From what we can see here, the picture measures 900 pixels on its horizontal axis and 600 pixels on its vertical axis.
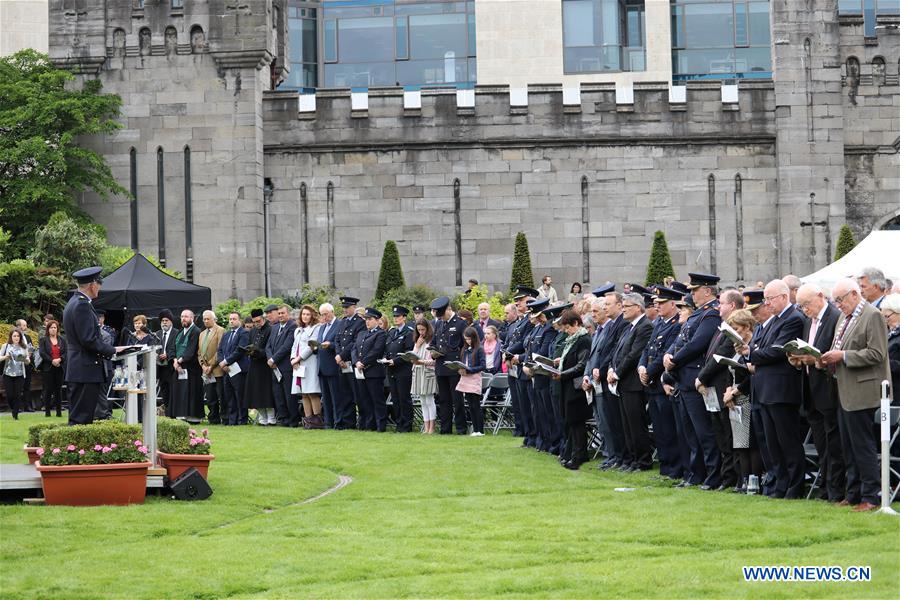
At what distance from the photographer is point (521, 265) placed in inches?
1262

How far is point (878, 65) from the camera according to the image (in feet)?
110

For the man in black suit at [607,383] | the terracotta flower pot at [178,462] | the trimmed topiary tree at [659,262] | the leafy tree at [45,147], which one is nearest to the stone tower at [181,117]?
the leafy tree at [45,147]

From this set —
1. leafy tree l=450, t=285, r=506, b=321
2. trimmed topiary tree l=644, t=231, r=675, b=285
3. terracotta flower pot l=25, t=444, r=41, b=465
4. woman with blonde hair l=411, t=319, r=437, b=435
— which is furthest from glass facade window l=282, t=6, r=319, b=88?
terracotta flower pot l=25, t=444, r=41, b=465

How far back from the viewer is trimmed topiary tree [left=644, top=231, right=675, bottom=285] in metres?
31.8

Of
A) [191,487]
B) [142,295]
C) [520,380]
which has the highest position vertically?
[142,295]

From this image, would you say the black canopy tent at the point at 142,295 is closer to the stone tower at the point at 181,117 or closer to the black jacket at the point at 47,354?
the black jacket at the point at 47,354

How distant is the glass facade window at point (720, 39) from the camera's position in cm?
5006

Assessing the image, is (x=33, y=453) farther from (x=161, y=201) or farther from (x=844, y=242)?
(x=844, y=242)

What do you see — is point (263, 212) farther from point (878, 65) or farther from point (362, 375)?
point (878, 65)

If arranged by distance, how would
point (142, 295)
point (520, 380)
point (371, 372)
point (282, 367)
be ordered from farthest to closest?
point (142, 295) < point (282, 367) < point (371, 372) < point (520, 380)

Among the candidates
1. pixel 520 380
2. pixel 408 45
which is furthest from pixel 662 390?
pixel 408 45

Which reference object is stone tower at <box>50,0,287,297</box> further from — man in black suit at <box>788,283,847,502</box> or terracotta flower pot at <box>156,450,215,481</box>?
man in black suit at <box>788,283,847,502</box>

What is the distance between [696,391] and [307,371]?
963 centimetres

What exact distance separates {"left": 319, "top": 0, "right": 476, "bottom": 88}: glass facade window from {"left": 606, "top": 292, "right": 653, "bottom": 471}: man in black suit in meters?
35.8
